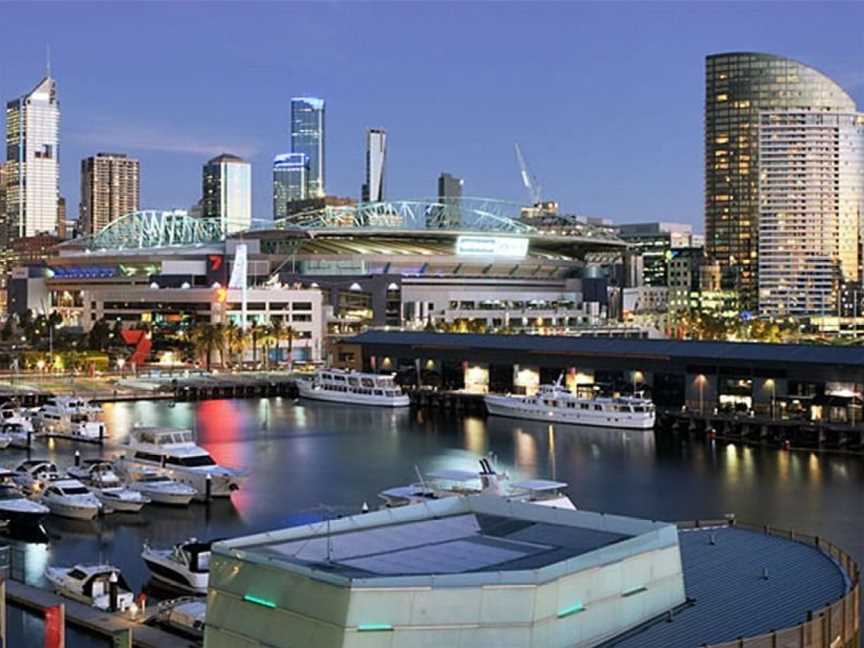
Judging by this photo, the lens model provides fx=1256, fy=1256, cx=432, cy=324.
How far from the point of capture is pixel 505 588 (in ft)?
33.8

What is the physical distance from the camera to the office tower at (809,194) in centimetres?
15750

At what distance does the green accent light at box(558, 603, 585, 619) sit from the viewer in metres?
10.6

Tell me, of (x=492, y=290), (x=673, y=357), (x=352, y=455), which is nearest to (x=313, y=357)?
(x=492, y=290)

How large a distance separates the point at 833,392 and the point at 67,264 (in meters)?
73.4

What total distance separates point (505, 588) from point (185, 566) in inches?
417

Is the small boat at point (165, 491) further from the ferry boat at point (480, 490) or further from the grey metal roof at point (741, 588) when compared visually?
the grey metal roof at point (741, 588)

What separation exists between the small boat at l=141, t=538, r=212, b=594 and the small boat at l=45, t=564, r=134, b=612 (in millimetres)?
900

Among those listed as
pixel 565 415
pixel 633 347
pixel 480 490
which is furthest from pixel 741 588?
pixel 633 347

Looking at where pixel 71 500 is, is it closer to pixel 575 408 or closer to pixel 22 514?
pixel 22 514

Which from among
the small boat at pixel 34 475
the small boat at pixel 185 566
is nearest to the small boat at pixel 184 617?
the small boat at pixel 185 566

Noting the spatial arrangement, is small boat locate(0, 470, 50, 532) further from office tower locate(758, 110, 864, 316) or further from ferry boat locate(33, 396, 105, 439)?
office tower locate(758, 110, 864, 316)

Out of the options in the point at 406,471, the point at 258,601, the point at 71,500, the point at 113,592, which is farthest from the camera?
the point at 406,471

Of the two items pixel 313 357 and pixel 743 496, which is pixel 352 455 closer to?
pixel 743 496

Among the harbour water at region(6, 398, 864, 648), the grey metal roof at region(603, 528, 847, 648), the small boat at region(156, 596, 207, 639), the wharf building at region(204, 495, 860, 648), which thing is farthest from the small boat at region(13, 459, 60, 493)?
the grey metal roof at region(603, 528, 847, 648)
